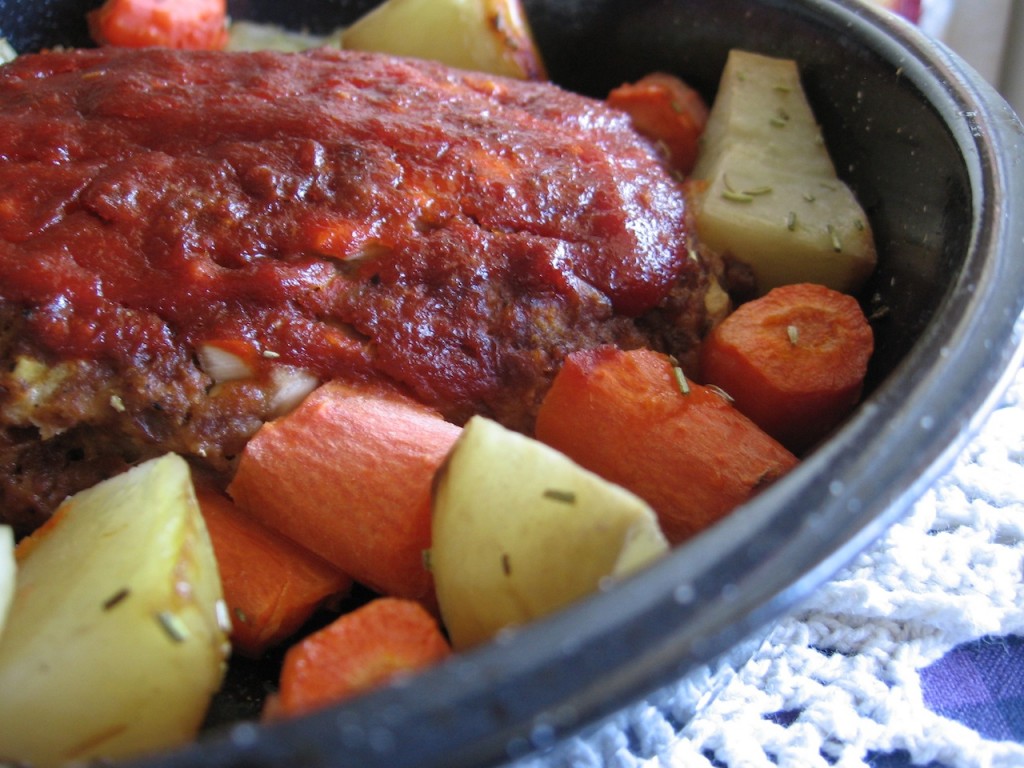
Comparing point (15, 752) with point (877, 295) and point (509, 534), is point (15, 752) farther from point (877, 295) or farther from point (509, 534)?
point (877, 295)

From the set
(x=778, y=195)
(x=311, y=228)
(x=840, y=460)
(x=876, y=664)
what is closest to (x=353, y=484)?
(x=311, y=228)

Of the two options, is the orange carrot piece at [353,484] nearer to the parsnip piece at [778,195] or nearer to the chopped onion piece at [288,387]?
the chopped onion piece at [288,387]

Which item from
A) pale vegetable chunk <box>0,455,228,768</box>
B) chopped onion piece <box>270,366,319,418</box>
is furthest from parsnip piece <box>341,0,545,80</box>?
pale vegetable chunk <box>0,455,228,768</box>

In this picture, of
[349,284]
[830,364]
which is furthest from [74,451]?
[830,364]

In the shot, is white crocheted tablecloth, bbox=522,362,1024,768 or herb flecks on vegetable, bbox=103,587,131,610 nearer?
herb flecks on vegetable, bbox=103,587,131,610

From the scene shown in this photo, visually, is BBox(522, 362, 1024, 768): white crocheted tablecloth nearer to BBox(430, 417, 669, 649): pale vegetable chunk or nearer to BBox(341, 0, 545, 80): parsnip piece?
BBox(430, 417, 669, 649): pale vegetable chunk

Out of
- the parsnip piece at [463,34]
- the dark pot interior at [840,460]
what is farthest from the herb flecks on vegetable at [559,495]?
the parsnip piece at [463,34]
